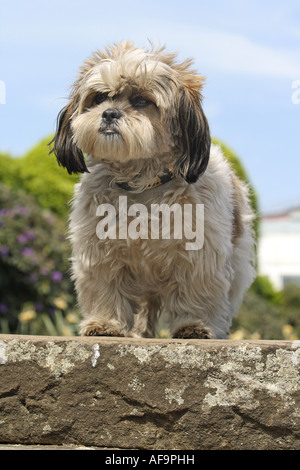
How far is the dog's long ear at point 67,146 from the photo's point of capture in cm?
337

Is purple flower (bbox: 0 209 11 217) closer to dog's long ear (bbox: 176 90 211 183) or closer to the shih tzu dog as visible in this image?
the shih tzu dog

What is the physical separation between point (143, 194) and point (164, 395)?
3.49 feet

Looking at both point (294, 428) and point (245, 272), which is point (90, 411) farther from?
point (245, 272)

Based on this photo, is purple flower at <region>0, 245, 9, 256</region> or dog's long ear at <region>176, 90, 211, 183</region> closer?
dog's long ear at <region>176, 90, 211, 183</region>

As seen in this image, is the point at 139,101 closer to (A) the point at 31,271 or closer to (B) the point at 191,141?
(B) the point at 191,141

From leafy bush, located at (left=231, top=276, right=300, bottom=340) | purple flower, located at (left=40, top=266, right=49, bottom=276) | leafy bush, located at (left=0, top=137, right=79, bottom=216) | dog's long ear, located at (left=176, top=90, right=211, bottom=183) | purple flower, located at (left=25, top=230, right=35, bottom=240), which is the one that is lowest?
leafy bush, located at (left=231, top=276, right=300, bottom=340)

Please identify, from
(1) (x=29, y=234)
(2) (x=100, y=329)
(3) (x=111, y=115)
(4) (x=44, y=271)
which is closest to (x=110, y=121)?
(3) (x=111, y=115)

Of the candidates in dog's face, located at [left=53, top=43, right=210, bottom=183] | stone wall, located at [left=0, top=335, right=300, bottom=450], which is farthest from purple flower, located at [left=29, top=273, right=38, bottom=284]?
stone wall, located at [left=0, top=335, right=300, bottom=450]

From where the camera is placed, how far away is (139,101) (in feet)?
10.2

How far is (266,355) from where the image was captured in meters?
2.78

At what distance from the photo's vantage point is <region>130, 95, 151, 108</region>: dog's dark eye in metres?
3.09

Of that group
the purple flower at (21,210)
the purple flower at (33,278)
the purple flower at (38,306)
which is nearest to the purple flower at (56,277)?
the purple flower at (33,278)

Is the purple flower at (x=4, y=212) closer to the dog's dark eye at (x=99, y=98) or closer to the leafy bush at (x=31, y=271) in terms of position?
the leafy bush at (x=31, y=271)
